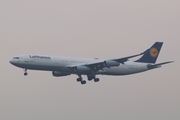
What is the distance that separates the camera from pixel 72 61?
98750 mm

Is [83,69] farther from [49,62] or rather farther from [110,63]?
[49,62]

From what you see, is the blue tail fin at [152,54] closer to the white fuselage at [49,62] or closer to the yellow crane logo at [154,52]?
the yellow crane logo at [154,52]

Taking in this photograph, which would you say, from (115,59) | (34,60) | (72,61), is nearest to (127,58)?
(115,59)

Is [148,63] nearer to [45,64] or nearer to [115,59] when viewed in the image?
[115,59]

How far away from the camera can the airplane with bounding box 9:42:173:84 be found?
95.1 meters

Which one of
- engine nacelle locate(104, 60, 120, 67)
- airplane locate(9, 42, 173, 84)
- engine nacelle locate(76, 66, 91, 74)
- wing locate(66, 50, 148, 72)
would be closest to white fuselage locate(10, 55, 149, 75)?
airplane locate(9, 42, 173, 84)

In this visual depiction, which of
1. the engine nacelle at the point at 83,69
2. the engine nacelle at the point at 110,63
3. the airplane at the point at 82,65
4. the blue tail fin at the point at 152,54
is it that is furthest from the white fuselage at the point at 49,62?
the blue tail fin at the point at 152,54

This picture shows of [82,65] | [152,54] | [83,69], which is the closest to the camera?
[83,69]

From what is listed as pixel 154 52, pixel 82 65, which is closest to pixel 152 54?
pixel 154 52

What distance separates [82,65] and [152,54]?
60.8ft

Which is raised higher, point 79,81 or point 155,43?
point 155,43

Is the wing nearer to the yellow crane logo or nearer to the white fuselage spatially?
the white fuselage

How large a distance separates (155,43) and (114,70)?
13.8 m

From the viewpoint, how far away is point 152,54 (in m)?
111
